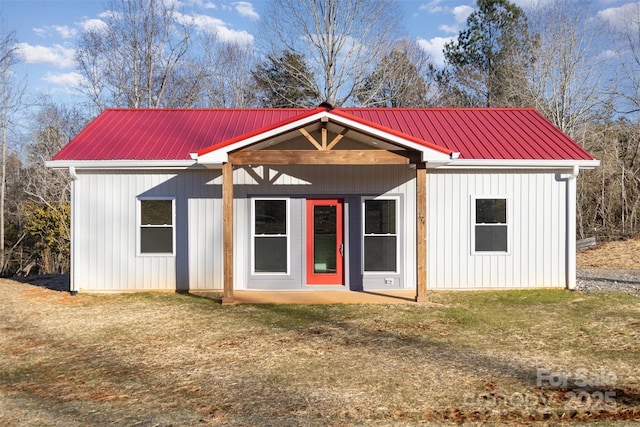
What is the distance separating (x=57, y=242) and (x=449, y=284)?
687 inches

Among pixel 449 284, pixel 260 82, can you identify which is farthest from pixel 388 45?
pixel 449 284

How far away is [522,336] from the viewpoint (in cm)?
761

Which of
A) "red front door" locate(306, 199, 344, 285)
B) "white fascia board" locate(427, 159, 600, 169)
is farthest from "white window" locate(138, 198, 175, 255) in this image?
"white fascia board" locate(427, 159, 600, 169)

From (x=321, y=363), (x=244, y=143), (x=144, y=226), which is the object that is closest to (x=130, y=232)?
(x=144, y=226)

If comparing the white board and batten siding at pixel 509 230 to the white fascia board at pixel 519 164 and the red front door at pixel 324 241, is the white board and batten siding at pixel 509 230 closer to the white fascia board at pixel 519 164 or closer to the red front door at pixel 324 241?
the white fascia board at pixel 519 164

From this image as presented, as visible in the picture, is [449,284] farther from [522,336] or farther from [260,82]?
[260,82]

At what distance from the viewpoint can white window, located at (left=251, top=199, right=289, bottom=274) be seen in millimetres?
11305

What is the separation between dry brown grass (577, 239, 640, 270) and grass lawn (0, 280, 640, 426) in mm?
7983

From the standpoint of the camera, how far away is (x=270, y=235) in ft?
37.2

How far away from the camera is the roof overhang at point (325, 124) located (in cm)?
915

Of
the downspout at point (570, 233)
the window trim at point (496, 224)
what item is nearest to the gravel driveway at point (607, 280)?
the downspout at point (570, 233)

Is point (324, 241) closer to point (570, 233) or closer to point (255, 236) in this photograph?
point (255, 236)

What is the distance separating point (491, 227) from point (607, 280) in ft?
15.0

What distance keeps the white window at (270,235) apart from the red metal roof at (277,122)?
75.8 inches
